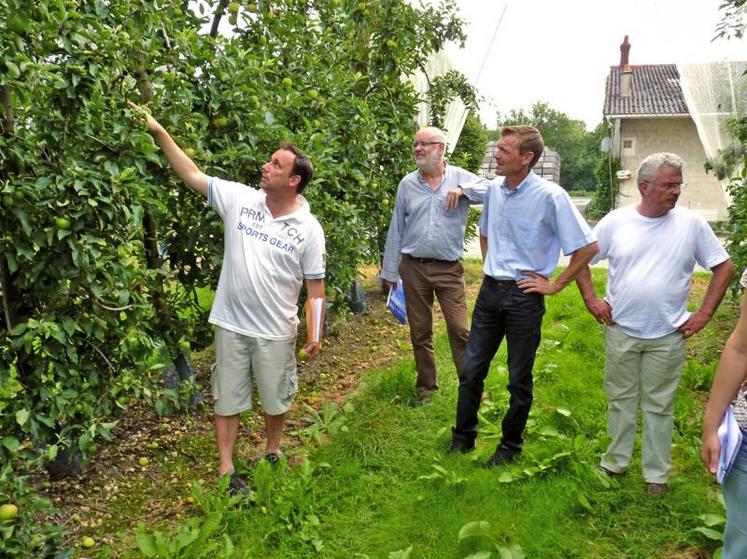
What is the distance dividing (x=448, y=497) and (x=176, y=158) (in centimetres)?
218

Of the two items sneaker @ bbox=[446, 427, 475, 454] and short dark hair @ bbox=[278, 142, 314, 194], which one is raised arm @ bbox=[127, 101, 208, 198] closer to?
short dark hair @ bbox=[278, 142, 314, 194]

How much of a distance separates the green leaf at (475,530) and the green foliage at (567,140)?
78070 millimetres

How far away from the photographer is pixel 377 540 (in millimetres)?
2982

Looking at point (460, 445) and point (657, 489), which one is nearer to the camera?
point (657, 489)

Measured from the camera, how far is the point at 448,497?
3.27 m

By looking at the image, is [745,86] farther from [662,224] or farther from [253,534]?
[253,534]

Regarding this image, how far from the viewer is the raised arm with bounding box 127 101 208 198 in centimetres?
294

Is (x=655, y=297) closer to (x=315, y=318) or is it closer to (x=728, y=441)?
(x=728, y=441)

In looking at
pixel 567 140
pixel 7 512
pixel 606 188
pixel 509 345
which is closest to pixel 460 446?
pixel 509 345

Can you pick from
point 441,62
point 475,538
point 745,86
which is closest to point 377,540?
point 475,538

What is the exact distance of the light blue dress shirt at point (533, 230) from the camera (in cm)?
332

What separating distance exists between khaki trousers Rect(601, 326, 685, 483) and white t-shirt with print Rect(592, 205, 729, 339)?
0.08 meters

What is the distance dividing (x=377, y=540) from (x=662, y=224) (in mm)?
2104

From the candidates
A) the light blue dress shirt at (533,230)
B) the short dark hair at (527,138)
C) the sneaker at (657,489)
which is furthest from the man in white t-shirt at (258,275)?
the sneaker at (657,489)
